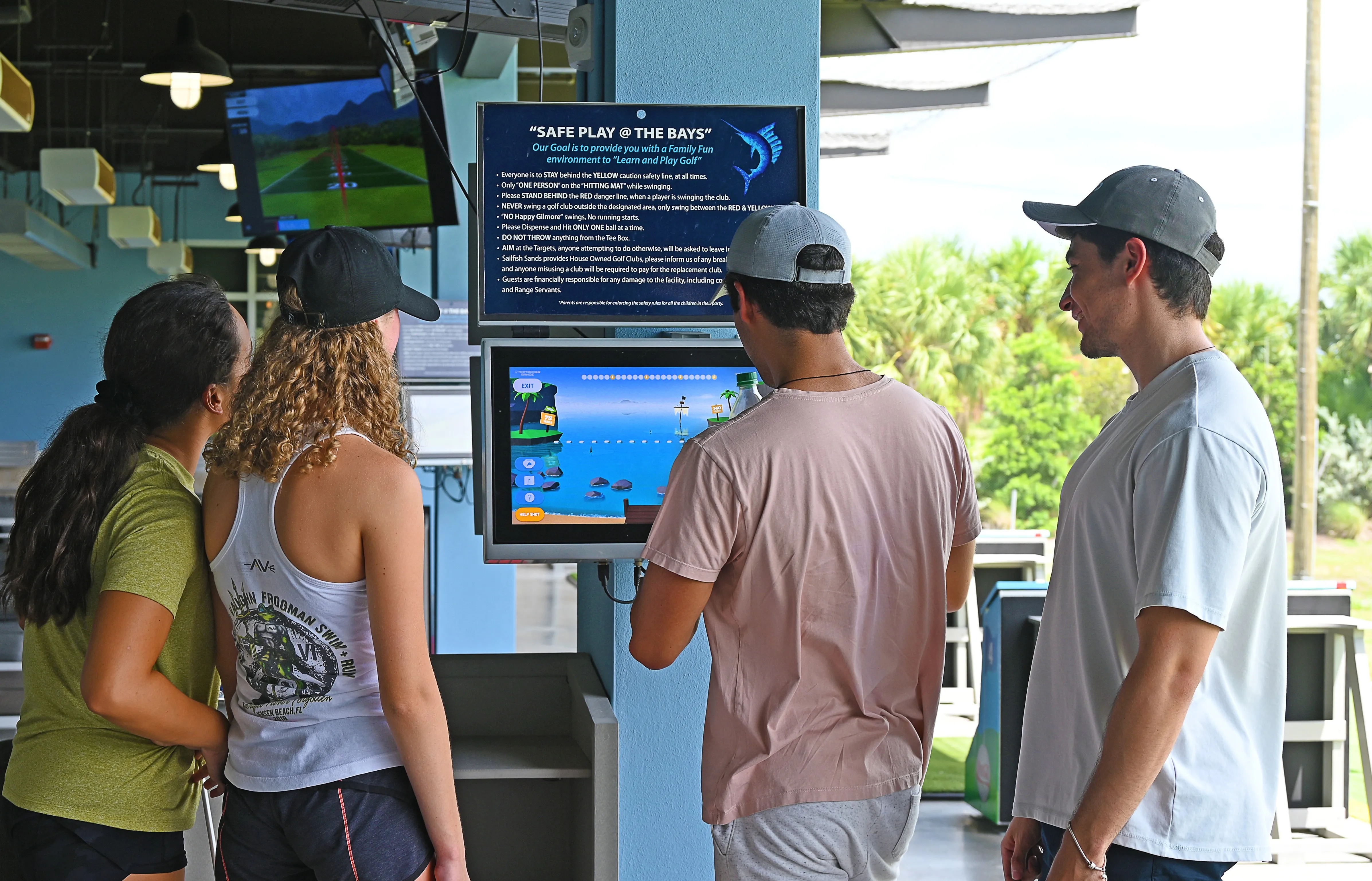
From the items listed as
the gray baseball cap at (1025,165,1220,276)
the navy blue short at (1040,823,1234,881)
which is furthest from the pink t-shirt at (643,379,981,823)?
the gray baseball cap at (1025,165,1220,276)

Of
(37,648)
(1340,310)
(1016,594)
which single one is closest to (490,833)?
(37,648)

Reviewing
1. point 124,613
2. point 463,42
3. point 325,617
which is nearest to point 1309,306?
point 463,42

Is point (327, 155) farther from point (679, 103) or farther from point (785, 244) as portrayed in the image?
point (785, 244)

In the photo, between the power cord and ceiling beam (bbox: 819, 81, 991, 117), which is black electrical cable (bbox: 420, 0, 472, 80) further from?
ceiling beam (bbox: 819, 81, 991, 117)

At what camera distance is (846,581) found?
160cm

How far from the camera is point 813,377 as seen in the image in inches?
63.6

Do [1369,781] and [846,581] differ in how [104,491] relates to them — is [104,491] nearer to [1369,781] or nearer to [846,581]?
[846,581]

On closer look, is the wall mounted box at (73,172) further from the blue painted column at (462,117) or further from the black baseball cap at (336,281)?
the black baseball cap at (336,281)

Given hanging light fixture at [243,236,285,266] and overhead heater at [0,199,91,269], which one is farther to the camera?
overhead heater at [0,199,91,269]

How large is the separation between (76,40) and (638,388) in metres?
8.86

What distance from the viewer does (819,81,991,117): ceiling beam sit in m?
7.68

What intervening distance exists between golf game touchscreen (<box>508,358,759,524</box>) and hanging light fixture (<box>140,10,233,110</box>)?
4232 millimetres

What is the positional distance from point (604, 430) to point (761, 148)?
67 cm

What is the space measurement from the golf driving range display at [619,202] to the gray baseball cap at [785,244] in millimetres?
818
